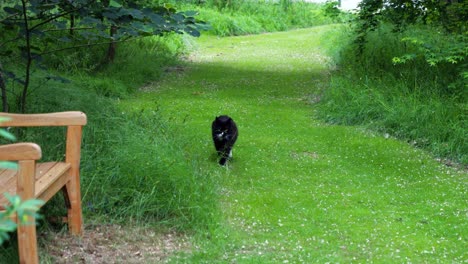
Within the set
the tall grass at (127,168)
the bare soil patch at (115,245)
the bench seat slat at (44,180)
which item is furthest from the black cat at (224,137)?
the bench seat slat at (44,180)

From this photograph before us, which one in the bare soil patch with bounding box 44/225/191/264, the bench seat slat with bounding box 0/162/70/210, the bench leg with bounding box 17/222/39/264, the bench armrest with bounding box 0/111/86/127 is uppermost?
the bench armrest with bounding box 0/111/86/127

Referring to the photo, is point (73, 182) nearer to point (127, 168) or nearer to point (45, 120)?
point (45, 120)

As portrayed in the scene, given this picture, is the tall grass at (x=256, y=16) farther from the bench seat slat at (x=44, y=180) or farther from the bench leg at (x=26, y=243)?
the bench leg at (x=26, y=243)

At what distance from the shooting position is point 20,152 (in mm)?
3699

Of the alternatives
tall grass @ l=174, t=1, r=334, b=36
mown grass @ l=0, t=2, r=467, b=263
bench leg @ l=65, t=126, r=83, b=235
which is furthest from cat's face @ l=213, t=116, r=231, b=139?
tall grass @ l=174, t=1, r=334, b=36

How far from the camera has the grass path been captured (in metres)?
5.19

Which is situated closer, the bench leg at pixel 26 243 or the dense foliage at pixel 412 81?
the bench leg at pixel 26 243

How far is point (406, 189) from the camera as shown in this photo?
22.5 feet

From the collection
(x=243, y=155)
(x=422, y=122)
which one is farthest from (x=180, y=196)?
(x=422, y=122)

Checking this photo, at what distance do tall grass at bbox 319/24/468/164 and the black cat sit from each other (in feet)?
8.98

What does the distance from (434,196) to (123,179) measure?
10.9 ft

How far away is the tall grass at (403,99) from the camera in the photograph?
27.6 ft

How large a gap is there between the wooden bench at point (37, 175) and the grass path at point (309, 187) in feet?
3.51

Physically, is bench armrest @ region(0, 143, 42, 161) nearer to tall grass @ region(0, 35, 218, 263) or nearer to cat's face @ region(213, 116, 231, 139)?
tall grass @ region(0, 35, 218, 263)
